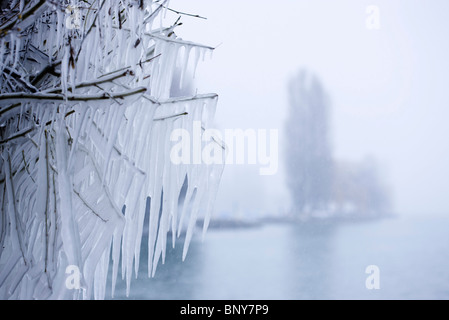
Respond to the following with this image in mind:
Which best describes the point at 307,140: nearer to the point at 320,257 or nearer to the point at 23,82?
the point at 320,257

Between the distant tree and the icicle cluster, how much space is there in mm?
8627

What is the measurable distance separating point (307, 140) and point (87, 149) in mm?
9721

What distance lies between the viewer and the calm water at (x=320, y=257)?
28.3 ft

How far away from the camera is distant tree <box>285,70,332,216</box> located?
9.20 meters

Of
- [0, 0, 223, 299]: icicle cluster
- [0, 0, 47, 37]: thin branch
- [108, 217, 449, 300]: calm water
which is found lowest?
[108, 217, 449, 300]: calm water

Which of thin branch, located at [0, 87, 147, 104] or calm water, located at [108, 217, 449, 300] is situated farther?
calm water, located at [108, 217, 449, 300]

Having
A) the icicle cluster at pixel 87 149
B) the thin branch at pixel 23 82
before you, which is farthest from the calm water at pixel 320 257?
the thin branch at pixel 23 82

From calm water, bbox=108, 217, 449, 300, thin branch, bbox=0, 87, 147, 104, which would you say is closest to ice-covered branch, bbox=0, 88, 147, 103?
thin branch, bbox=0, 87, 147, 104

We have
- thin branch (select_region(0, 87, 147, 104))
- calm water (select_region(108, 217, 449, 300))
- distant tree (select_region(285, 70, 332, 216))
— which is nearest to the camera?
thin branch (select_region(0, 87, 147, 104))

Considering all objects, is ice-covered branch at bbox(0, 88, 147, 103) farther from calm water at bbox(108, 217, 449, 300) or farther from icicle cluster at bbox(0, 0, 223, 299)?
calm water at bbox(108, 217, 449, 300)

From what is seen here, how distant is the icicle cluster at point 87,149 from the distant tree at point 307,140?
28.3ft

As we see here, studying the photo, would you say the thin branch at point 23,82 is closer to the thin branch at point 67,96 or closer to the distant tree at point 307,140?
the thin branch at point 67,96

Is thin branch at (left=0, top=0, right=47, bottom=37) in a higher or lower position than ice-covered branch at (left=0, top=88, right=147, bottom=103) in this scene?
higher
